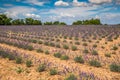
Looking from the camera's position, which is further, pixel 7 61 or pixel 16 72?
pixel 7 61

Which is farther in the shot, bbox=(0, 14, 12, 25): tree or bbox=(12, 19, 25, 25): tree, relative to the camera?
bbox=(12, 19, 25, 25): tree

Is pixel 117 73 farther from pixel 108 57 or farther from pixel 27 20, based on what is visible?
pixel 27 20

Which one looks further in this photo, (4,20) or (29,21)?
(29,21)

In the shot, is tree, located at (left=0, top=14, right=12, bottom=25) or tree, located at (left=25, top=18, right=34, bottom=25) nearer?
tree, located at (left=0, top=14, right=12, bottom=25)

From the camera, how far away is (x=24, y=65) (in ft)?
34.2

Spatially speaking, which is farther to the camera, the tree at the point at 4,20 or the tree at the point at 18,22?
the tree at the point at 18,22

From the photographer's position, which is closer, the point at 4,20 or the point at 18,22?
the point at 4,20

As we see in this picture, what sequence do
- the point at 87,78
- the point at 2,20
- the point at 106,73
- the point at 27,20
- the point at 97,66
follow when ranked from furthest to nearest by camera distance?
the point at 27,20
the point at 2,20
the point at 97,66
the point at 106,73
the point at 87,78

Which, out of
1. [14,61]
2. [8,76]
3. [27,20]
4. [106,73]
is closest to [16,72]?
[8,76]

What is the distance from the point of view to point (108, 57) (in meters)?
12.9

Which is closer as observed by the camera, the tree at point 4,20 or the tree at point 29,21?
the tree at point 4,20

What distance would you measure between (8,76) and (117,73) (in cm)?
510

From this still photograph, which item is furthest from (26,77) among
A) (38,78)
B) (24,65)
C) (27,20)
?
(27,20)

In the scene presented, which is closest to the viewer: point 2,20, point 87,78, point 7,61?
point 87,78
